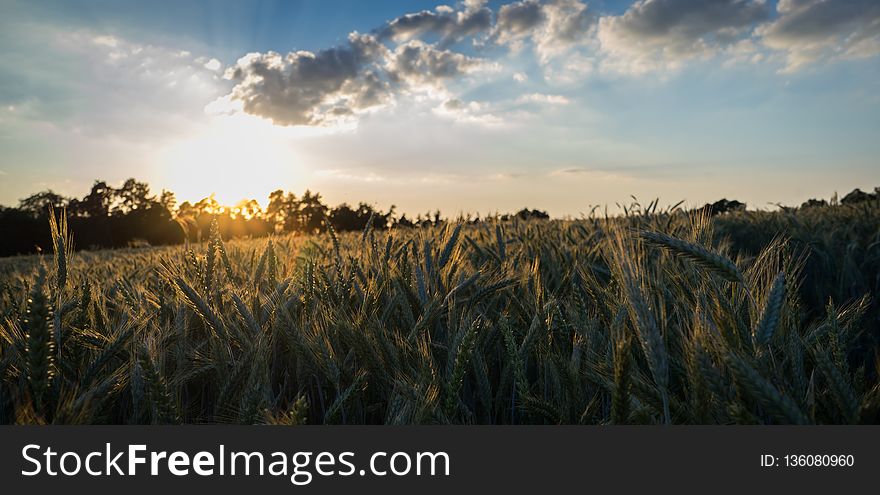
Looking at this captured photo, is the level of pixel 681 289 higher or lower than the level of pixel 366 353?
higher

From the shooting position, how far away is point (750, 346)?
1.16 m

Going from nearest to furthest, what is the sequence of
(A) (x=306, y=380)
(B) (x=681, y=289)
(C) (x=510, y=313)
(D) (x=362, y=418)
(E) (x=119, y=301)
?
(D) (x=362, y=418) < (A) (x=306, y=380) < (B) (x=681, y=289) < (C) (x=510, y=313) < (E) (x=119, y=301)

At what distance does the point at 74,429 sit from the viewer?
1.06 meters

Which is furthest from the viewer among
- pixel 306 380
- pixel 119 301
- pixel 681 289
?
pixel 119 301

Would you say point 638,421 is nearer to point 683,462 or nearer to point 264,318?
point 683,462

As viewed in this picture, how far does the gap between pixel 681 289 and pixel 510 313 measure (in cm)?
56

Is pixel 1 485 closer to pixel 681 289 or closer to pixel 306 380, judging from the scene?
pixel 306 380

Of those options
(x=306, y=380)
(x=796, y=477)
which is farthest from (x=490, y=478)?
(x=306, y=380)

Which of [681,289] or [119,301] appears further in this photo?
[119,301]

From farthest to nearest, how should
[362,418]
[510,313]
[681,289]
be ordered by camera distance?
[510,313], [681,289], [362,418]

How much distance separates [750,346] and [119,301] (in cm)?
237

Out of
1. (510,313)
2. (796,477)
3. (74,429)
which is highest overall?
(510,313)

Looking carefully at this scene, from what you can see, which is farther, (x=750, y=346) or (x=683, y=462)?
(x=750, y=346)

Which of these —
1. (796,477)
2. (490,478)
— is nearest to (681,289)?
(796,477)
